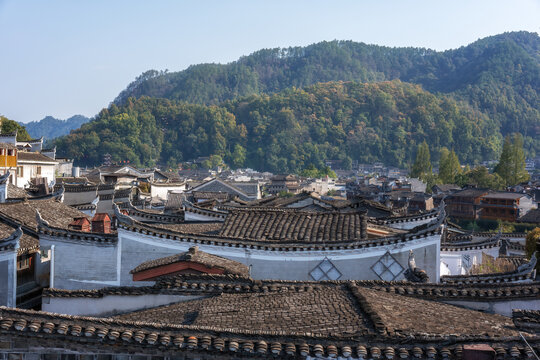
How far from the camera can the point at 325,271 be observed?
14.6 m

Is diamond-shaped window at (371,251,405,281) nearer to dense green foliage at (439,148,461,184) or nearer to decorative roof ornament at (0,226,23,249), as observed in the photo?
decorative roof ornament at (0,226,23,249)

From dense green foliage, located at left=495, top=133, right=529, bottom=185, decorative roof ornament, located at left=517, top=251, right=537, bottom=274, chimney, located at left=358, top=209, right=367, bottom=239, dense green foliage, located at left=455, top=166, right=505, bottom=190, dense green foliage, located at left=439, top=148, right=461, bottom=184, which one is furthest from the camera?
dense green foliage, located at left=439, top=148, right=461, bottom=184

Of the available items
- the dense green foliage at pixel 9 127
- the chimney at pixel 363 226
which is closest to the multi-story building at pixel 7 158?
the dense green foliage at pixel 9 127

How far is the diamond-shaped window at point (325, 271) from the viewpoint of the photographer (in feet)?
47.9

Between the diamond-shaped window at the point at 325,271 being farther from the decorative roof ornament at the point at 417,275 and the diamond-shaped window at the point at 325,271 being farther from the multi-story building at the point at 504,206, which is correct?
the multi-story building at the point at 504,206

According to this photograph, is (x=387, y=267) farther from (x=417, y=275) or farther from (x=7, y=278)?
(x=7, y=278)

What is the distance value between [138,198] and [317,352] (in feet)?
130

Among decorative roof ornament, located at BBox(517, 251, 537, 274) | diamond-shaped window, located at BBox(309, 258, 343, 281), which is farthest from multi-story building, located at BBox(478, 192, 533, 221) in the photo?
diamond-shaped window, located at BBox(309, 258, 343, 281)

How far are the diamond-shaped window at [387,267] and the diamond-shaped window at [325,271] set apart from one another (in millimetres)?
966

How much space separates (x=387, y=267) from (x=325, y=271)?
159 cm

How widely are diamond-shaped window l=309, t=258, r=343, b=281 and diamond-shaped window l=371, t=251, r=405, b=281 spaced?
0.97 metres

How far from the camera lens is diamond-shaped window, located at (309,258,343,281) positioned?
14.6m

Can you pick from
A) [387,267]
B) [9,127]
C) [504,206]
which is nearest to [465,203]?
[504,206]

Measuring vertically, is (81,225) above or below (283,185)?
above
